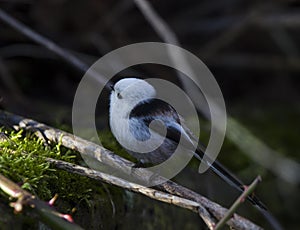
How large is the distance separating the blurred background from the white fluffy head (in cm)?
114

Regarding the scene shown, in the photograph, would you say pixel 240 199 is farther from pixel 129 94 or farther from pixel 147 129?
pixel 129 94

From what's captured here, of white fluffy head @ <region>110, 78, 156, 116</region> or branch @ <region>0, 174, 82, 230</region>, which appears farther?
white fluffy head @ <region>110, 78, 156, 116</region>

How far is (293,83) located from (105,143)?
11.2 ft

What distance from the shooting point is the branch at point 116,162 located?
6.76ft

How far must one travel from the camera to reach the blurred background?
13.3 feet

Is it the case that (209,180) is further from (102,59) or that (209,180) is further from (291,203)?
(102,59)

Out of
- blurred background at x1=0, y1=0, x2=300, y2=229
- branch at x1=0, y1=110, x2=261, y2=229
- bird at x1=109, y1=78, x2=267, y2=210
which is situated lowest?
branch at x1=0, y1=110, x2=261, y2=229

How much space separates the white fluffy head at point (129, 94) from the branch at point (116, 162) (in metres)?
0.23

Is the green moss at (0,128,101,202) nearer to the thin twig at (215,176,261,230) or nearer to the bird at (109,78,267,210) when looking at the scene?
the bird at (109,78,267,210)

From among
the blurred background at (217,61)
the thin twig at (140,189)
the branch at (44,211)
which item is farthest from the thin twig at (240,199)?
the blurred background at (217,61)

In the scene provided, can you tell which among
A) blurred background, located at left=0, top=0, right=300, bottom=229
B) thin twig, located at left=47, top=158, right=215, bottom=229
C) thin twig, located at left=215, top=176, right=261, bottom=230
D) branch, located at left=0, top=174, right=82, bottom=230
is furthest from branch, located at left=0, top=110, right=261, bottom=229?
blurred background, located at left=0, top=0, right=300, bottom=229

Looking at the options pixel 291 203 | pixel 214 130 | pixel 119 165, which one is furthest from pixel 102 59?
pixel 119 165

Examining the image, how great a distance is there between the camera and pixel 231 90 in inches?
220

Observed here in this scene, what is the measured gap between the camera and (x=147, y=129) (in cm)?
246
